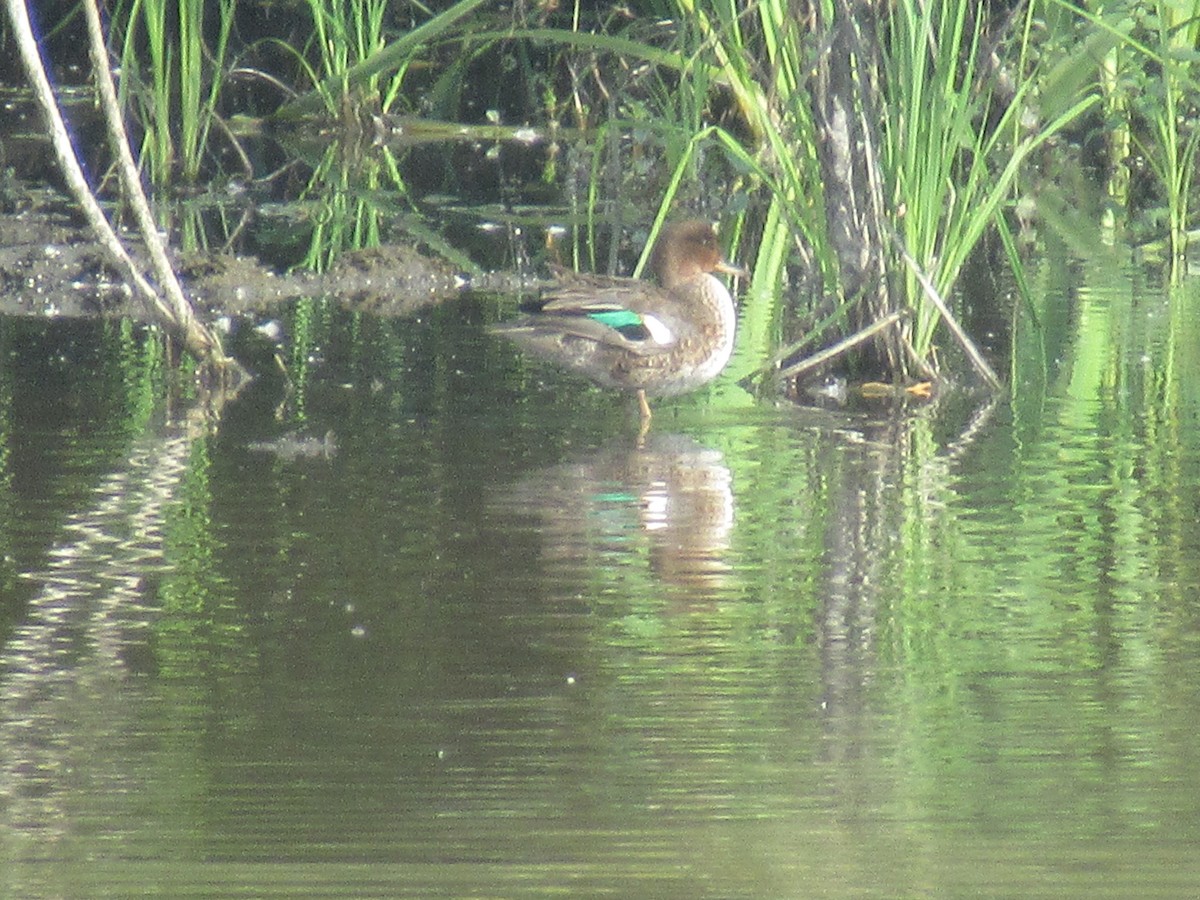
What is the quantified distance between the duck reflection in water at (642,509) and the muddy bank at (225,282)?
2.84 metres

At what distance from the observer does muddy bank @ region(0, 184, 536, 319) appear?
874cm

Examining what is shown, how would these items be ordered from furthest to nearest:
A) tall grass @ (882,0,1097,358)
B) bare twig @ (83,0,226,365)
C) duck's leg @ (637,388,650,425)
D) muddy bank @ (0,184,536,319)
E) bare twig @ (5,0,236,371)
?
muddy bank @ (0,184,536,319) → duck's leg @ (637,388,650,425) → bare twig @ (83,0,226,365) → bare twig @ (5,0,236,371) → tall grass @ (882,0,1097,358)

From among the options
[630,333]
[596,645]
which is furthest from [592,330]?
[596,645]

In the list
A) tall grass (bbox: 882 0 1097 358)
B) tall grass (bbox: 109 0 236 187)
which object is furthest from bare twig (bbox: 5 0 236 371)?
tall grass (bbox: 109 0 236 187)

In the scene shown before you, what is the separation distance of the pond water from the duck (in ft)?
0.41

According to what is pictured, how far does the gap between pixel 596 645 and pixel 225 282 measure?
5.17 meters

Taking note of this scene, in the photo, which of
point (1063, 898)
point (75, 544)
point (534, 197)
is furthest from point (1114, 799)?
point (534, 197)

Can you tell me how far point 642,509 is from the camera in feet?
17.6

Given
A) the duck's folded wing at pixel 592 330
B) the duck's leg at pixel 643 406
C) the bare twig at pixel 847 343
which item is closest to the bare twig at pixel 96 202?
the duck's folded wing at pixel 592 330

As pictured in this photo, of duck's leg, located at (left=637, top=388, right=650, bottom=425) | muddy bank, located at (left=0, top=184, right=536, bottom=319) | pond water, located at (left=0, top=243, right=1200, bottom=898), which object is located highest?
muddy bank, located at (left=0, top=184, right=536, bottom=319)

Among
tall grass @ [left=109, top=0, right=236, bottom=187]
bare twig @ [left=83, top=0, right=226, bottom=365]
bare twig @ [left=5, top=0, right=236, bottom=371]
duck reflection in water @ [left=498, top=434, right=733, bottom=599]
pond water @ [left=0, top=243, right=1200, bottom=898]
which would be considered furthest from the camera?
tall grass @ [left=109, top=0, right=236, bottom=187]

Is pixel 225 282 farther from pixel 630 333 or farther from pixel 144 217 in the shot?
pixel 630 333

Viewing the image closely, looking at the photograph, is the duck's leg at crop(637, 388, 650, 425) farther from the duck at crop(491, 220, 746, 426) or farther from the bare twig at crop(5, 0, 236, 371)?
the bare twig at crop(5, 0, 236, 371)

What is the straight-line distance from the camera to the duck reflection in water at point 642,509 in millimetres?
4820
